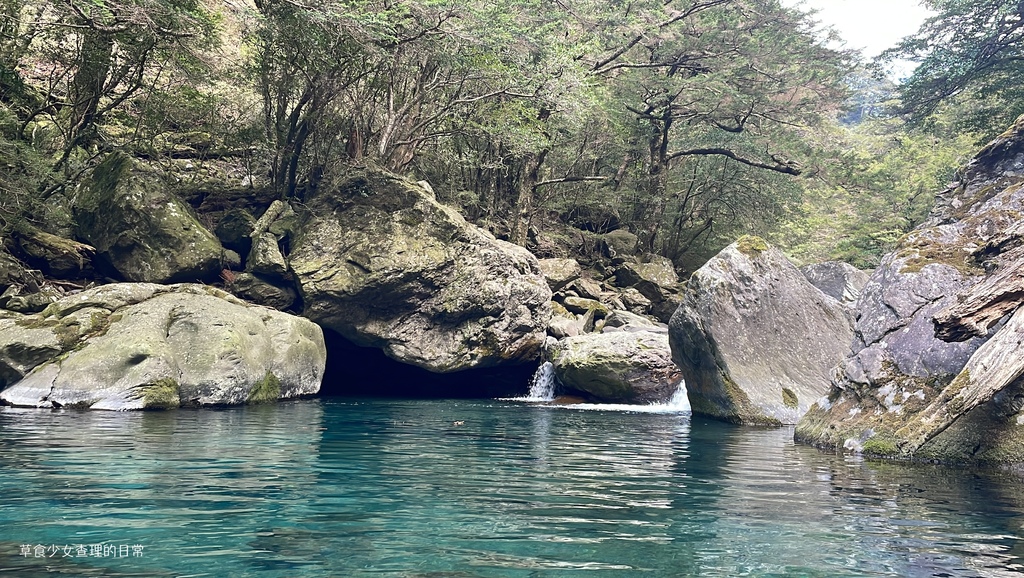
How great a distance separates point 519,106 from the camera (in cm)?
2216

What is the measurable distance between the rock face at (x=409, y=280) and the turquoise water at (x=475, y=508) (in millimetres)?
8728

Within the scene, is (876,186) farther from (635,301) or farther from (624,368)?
(624,368)

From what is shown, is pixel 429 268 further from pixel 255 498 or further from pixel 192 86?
pixel 255 498

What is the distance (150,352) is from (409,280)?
674 centimetres

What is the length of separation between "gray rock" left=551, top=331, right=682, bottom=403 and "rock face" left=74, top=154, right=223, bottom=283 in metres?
9.14

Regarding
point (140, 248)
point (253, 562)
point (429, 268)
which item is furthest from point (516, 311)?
point (253, 562)

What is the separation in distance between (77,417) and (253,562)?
27.0 feet

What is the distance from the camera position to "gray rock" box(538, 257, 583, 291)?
79.4 ft

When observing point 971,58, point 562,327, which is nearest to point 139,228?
point 562,327

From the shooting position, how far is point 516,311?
18.7 meters

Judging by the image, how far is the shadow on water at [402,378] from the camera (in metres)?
20.0

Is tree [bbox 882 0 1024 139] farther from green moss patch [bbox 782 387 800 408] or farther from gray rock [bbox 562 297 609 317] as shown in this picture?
green moss patch [bbox 782 387 800 408]

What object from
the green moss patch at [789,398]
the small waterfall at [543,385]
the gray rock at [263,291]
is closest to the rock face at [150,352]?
the gray rock at [263,291]

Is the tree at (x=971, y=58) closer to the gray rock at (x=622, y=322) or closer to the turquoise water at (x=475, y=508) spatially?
the gray rock at (x=622, y=322)
